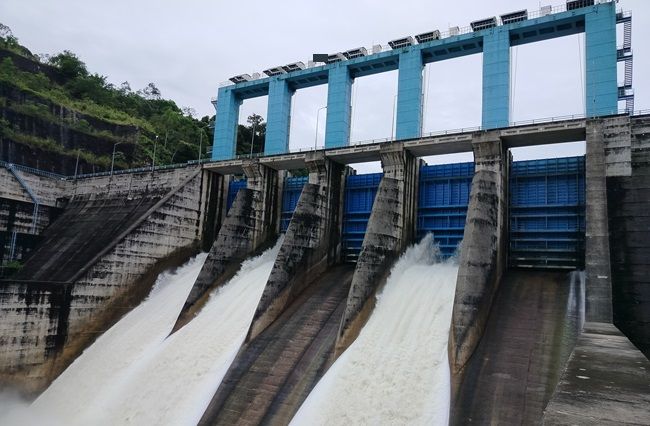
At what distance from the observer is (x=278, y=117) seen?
84.5 feet

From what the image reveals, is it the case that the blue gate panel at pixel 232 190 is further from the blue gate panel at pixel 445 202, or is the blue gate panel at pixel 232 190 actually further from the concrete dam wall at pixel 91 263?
the blue gate panel at pixel 445 202

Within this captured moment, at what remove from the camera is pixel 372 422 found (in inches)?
444

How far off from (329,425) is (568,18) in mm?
17450

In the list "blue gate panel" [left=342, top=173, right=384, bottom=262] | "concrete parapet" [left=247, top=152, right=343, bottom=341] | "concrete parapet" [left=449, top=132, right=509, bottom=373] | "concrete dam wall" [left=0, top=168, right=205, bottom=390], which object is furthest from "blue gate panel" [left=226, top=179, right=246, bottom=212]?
"concrete parapet" [left=449, top=132, right=509, bottom=373]

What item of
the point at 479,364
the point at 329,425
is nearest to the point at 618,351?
the point at 479,364

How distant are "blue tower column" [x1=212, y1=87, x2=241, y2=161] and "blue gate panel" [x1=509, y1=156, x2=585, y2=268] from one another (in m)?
15.7

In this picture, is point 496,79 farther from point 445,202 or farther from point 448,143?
point 445,202

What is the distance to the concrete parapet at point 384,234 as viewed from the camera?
1537 centimetres

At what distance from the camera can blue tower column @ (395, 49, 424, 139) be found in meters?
21.6

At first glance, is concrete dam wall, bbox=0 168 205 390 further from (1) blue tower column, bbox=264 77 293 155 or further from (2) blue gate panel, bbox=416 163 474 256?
(2) blue gate panel, bbox=416 163 474 256

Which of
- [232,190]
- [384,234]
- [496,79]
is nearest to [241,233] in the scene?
[232,190]

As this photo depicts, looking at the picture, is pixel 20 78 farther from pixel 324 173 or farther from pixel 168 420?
pixel 168 420

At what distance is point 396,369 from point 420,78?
14.0 meters

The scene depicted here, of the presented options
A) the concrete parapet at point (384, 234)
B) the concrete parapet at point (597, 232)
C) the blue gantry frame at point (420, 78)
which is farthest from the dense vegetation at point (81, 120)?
the concrete parapet at point (597, 232)
